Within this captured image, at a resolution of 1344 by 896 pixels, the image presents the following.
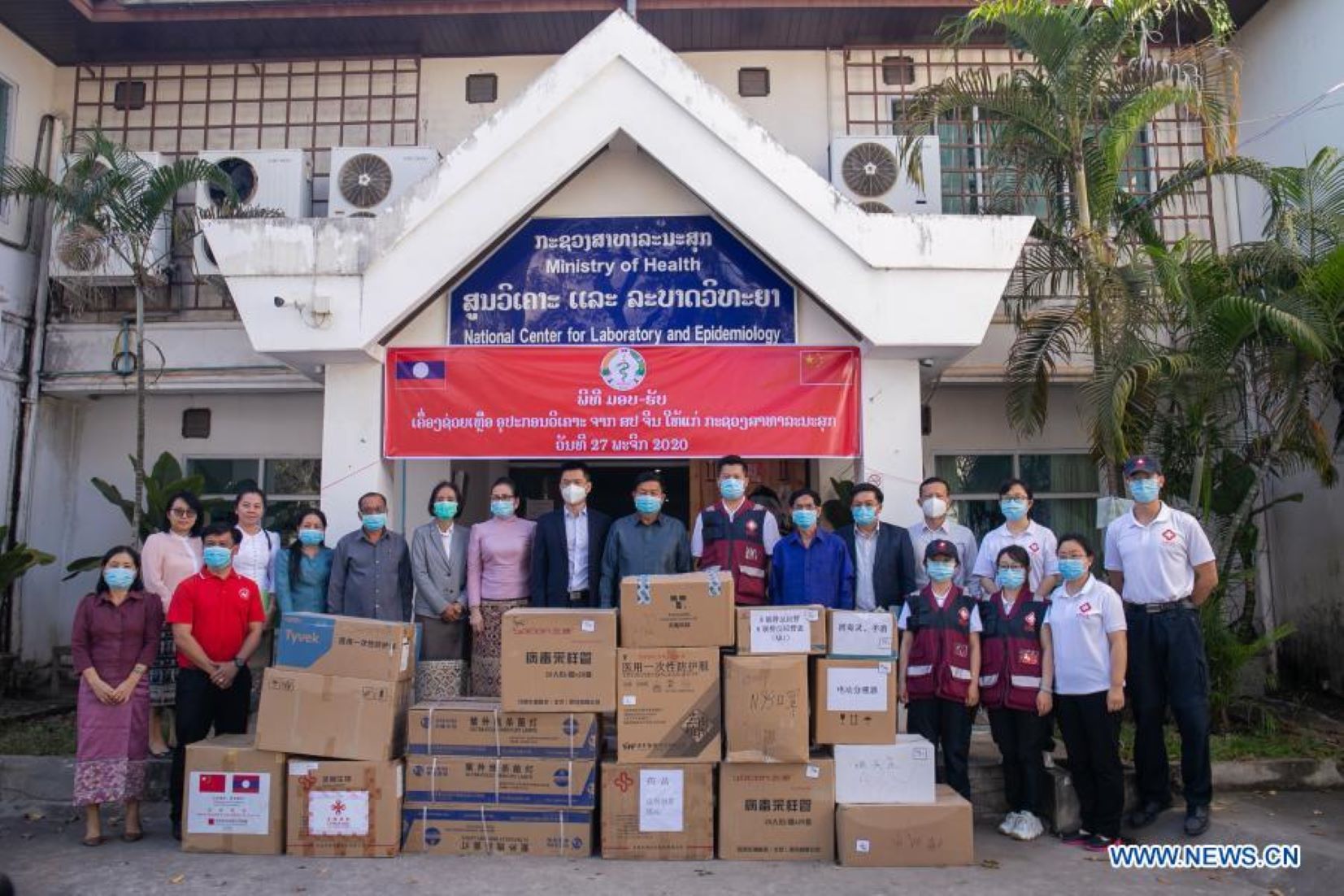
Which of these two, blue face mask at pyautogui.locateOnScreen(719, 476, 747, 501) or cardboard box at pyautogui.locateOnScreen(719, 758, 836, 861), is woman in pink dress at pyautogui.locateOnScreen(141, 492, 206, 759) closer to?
blue face mask at pyautogui.locateOnScreen(719, 476, 747, 501)

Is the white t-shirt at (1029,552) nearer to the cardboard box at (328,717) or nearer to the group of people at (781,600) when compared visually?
the group of people at (781,600)

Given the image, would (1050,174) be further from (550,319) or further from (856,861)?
(856,861)

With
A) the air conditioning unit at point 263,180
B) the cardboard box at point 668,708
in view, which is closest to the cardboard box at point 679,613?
the cardboard box at point 668,708

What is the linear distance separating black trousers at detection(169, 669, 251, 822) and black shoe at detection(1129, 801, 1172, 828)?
17.0 feet

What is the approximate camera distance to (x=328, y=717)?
511cm

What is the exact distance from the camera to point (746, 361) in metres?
7.00

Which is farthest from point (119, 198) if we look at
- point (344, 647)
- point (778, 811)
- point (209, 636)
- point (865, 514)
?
point (778, 811)

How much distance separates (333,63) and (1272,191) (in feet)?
28.7

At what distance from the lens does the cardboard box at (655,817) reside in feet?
16.5

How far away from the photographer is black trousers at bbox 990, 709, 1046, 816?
543 centimetres

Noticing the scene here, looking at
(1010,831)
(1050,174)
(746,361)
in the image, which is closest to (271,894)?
(1010,831)

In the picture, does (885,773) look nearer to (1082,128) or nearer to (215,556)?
(215,556)

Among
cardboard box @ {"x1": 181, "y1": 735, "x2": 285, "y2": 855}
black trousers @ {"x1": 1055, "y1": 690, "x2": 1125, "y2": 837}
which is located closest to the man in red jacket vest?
black trousers @ {"x1": 1055, "y1": 690, "x2": 1125, "y2": 837}
